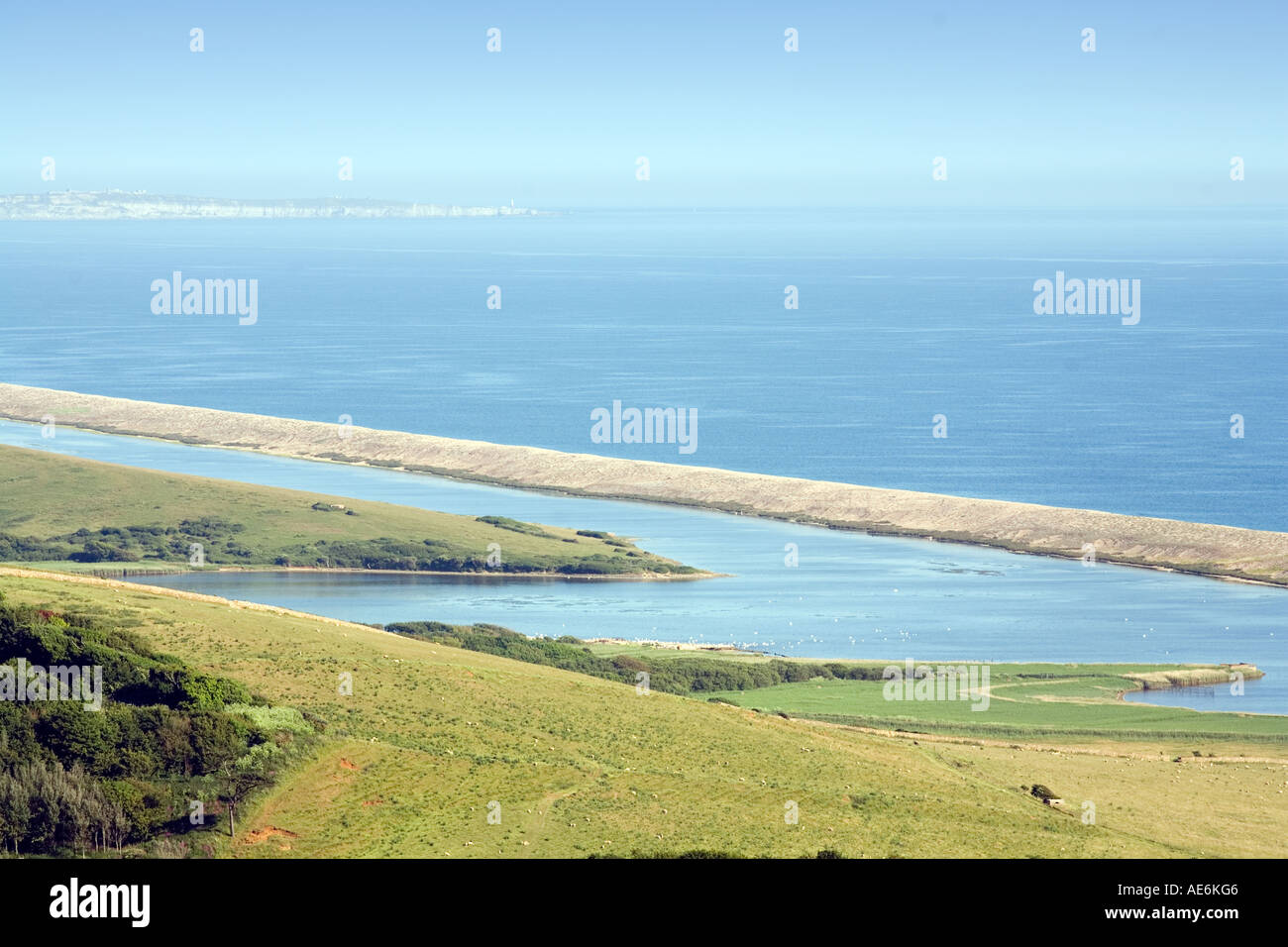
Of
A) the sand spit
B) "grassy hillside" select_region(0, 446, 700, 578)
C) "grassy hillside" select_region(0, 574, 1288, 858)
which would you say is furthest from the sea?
"grassy hillside" select_region(0, 574, 1288, 858)

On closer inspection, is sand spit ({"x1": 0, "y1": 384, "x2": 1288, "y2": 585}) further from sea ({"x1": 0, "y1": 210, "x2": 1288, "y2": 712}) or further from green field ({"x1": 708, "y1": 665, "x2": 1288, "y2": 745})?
green field ({"x1": 708, "y1": 665, "x2": 1288, "y2": 745})

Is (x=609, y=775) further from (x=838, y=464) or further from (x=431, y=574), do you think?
(x=838, y=464)

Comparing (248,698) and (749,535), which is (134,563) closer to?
(749,535)

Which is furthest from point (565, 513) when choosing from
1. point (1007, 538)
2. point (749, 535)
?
point (1007, 538)

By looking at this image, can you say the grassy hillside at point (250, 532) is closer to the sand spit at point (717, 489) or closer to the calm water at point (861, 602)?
the calm water at point (861, 602)

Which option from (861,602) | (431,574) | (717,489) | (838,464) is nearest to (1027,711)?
(861,602)

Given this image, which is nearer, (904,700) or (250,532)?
(904,700)
